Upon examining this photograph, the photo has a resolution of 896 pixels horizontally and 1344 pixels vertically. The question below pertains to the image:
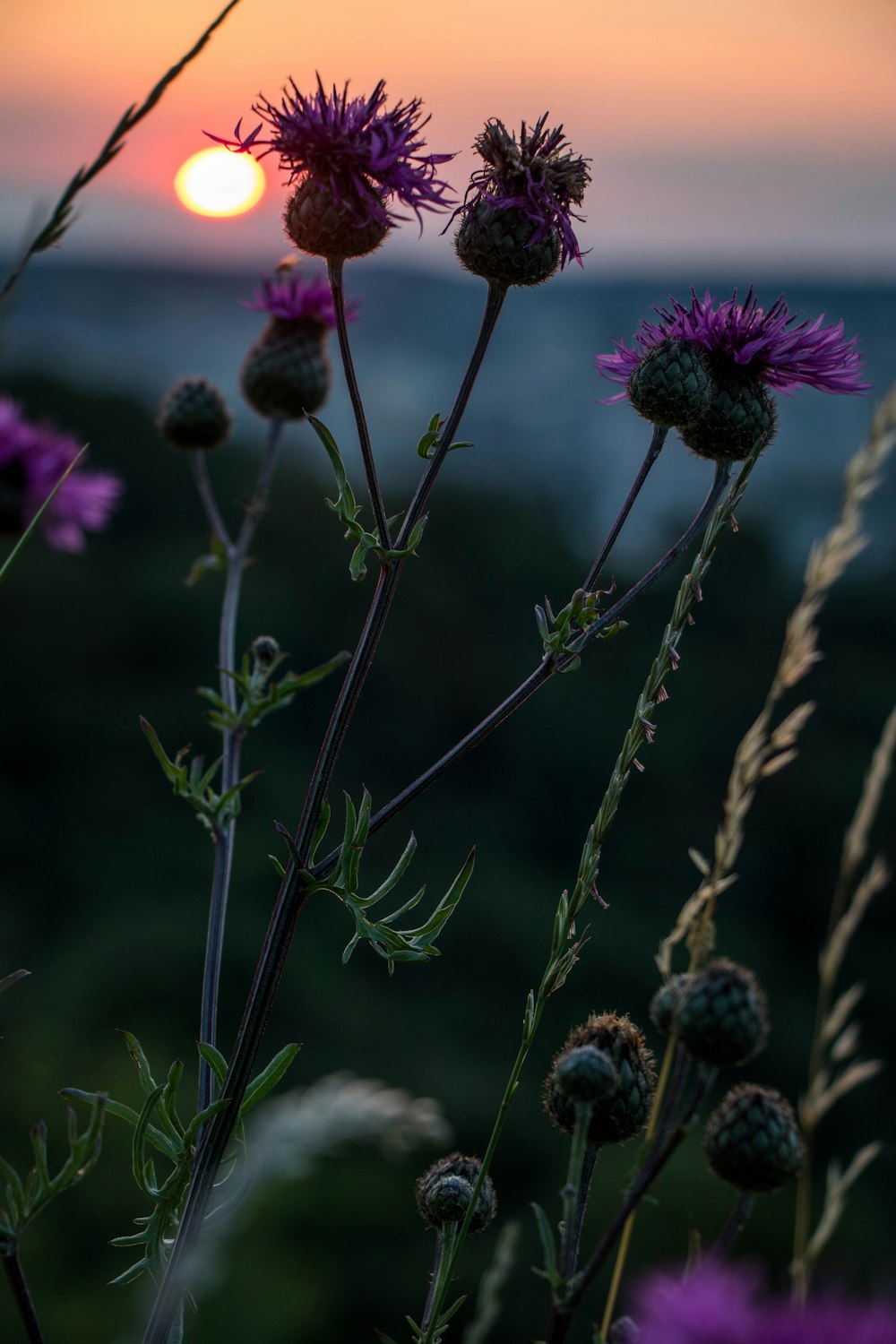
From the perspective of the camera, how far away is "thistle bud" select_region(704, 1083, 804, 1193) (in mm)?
1188

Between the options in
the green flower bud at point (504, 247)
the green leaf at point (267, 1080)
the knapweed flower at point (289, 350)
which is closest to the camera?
the green leaf at point (267, 1080)

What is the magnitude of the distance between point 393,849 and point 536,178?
10256mm

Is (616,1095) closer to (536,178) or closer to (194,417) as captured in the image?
(536,178)

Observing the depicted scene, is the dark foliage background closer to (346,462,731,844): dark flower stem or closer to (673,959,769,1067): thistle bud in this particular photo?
(346,462,731,844): dark flower stem

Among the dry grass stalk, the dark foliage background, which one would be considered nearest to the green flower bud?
the dry grass stalk

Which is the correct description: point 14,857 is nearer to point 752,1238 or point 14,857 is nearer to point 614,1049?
point 752,1238

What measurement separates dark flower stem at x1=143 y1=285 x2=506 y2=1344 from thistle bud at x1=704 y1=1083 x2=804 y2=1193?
1.71ft

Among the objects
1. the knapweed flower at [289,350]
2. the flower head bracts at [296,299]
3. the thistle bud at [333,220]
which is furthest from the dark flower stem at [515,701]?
the flower head bracts at [296,299]

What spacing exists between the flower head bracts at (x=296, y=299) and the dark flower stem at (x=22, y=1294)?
7.57ft

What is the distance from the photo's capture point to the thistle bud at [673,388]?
5.85 feet

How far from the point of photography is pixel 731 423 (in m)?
1.82

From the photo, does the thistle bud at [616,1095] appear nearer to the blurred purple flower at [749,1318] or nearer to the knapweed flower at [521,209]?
the blurred purple flower at [749,1318]

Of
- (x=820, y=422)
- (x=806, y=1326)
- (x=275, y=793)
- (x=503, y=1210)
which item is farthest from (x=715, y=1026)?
(x=820, y=422)

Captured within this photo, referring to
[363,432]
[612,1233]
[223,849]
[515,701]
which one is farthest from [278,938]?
[363,432]
